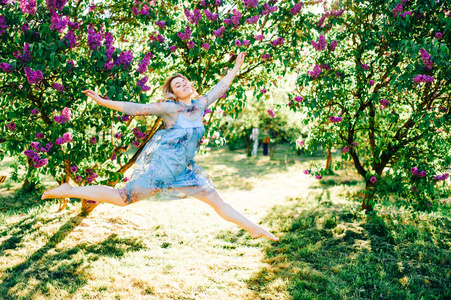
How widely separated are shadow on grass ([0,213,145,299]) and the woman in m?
1.21

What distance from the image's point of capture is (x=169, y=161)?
317 centimetres

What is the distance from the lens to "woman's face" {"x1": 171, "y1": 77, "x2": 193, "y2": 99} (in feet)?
11.1

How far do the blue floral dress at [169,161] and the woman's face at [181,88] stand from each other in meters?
0.13

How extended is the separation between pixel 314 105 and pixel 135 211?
4.23 m

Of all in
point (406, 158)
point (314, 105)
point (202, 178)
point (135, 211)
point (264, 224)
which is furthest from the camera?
point (135, 211)

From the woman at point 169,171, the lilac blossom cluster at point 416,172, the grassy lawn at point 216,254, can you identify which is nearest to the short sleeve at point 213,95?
the woman at point 169,171

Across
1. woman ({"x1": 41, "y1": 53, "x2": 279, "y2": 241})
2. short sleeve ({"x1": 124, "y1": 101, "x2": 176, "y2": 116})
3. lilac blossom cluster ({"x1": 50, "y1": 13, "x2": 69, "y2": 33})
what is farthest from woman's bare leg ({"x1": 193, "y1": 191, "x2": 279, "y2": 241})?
lilac blossom cluster ({"x1": 50, "y1": 13, "x2": 69, "y2": 33})

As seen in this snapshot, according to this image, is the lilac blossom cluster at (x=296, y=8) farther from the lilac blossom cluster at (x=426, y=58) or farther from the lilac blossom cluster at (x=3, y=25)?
the lilac blossom cluster at (x=3, y=25)

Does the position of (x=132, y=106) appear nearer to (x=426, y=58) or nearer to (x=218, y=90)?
(x=218, y=90)

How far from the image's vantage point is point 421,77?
341 centimetres

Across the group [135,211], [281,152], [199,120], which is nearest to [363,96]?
[199,120]

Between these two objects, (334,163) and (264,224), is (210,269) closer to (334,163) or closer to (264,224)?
(264,224)

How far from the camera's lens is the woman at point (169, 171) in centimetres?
306

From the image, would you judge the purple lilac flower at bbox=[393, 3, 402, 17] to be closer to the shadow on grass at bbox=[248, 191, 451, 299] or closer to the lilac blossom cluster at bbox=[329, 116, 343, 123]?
the lilac blossom cluster at bbox=[329, 116, 343, 123]
